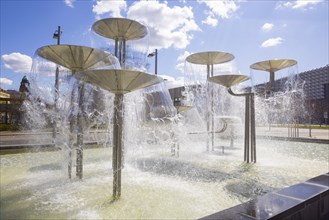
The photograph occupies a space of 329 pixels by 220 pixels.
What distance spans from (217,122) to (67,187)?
893cm

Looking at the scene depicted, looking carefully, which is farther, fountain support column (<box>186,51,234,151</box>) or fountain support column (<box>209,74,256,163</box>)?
fountain support column (<box>186,51,234,151</box>)

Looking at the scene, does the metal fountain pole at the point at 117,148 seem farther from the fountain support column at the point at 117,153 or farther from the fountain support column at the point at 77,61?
the fountain support column at the point at 77,61

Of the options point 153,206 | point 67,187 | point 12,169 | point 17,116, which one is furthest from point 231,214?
point 17,116

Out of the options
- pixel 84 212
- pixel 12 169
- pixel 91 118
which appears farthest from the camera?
pixel 91 118

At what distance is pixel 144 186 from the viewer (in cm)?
551

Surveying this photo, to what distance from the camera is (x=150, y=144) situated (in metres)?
13.2

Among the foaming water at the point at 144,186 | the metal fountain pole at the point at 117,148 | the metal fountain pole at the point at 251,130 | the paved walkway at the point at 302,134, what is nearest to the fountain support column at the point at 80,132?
the foaming water at the point at 144,186

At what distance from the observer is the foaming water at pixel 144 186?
4137mm

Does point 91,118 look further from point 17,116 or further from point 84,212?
point 17,116

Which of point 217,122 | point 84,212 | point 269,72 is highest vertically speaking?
point 269,72

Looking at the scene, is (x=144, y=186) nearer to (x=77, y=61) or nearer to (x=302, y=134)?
(x=77, y=61)

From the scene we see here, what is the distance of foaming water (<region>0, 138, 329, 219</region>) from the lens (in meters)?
4.14

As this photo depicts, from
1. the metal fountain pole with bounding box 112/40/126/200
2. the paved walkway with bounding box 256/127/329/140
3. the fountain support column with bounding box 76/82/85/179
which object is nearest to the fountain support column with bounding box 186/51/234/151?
the fountain support column with bounding box 76/82/85/179

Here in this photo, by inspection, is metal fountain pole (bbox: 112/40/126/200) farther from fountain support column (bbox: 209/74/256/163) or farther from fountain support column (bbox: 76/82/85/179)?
fountain support column (bbox: 209/74/256/163)
